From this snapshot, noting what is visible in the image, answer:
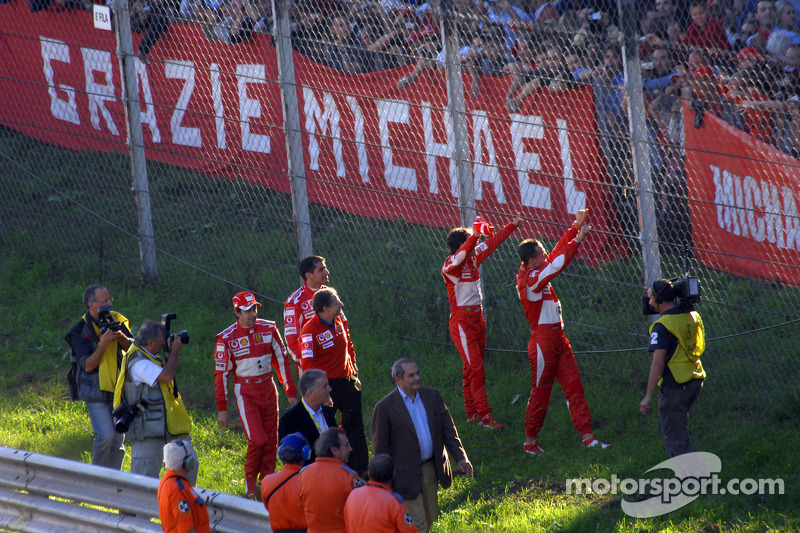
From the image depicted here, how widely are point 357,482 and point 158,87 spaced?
7.58 metres

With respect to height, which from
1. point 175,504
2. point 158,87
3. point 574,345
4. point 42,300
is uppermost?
point 158,87

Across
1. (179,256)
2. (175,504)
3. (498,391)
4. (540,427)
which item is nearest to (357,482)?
(175,504)

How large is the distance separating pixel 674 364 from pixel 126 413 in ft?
14.1

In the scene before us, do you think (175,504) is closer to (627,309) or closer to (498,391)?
(498,391)

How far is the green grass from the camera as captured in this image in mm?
8109

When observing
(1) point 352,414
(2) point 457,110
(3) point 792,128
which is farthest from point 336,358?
(3) point 792,128

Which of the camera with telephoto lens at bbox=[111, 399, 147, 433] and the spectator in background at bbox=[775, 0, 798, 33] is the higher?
the spectator in background at bbox=[775, 0, 798, 33]

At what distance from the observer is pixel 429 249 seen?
10.6m

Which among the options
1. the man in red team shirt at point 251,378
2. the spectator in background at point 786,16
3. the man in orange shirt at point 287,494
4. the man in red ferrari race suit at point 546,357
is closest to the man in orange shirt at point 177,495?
the man in orange shirt at point 287,494

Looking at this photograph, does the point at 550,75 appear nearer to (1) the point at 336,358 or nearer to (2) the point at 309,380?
(1) the point at 336,358

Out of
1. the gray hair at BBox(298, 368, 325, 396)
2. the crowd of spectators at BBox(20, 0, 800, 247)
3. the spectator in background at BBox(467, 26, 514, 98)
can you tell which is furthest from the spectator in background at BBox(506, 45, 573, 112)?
the gray hair at BBox(298, 368, 325, 396)

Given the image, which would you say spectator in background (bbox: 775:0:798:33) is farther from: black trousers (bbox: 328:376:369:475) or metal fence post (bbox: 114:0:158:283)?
metal fence post (bbox: 114:0:158:283)

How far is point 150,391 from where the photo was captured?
7.55 metres

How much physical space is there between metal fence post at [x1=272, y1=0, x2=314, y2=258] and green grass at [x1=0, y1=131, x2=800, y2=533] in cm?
26
